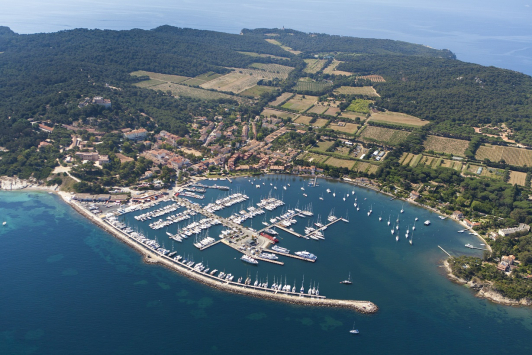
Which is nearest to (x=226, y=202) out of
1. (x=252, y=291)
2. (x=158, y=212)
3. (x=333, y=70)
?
(x=158, y=212)

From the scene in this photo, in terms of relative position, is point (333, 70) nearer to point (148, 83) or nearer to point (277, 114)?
point (277, 114)

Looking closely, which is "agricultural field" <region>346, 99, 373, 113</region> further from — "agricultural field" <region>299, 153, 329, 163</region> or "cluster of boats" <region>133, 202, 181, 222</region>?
"cluster of boats" <region>133, 202, 181, 222</region>

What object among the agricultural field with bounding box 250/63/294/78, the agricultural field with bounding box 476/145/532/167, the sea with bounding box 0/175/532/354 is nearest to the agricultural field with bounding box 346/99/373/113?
the agricultural field with bounding box 476/145/532/167

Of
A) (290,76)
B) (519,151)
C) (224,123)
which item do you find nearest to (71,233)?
(224,123)

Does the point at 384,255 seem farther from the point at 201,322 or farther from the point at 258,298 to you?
the point at 201,322

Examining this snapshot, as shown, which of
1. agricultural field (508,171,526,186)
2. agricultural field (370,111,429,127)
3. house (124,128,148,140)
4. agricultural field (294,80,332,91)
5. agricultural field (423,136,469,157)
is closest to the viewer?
agricultural field (508,171,526,186)
